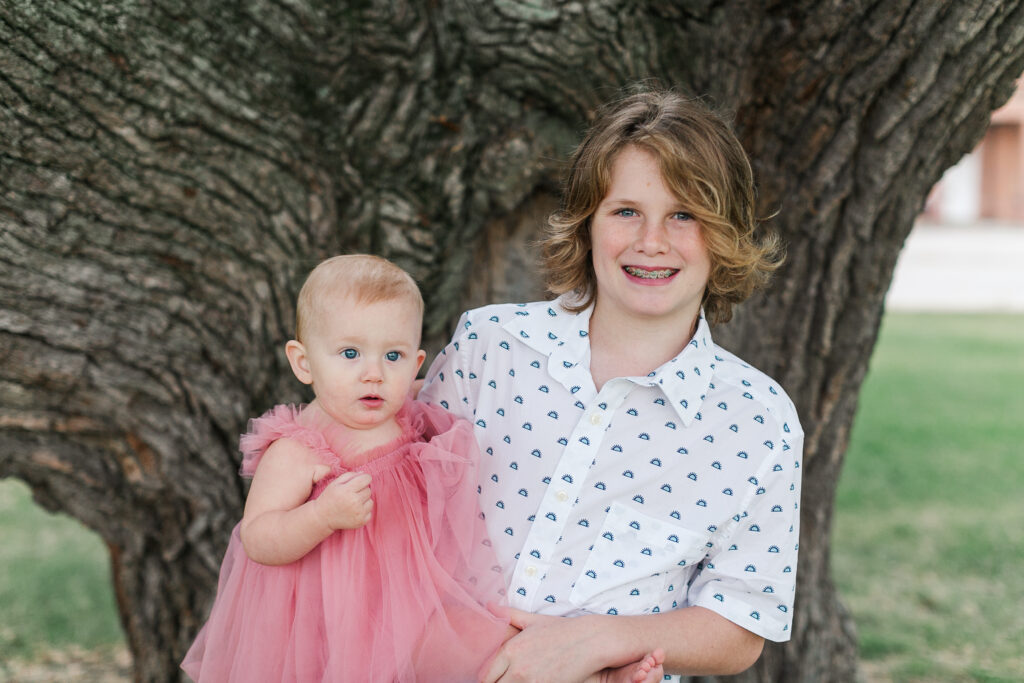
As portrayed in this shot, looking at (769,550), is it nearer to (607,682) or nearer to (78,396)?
(607,682)

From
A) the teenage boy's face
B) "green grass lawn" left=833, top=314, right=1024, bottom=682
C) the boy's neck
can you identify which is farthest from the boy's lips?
"green grass lawn" left=833, top=314, right=1024, bottom=682

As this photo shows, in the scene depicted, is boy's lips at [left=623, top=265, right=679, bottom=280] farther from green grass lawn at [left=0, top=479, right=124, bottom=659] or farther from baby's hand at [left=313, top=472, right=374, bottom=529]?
green grass lawn at [left=0, top=479, right=124, bottom=659]

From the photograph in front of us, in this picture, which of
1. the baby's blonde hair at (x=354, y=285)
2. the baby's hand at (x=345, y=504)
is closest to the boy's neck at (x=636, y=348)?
the baby's blonde hair at (x=354, y=285)

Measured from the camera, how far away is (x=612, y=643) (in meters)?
2.00

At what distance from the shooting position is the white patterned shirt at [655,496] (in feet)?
6.72

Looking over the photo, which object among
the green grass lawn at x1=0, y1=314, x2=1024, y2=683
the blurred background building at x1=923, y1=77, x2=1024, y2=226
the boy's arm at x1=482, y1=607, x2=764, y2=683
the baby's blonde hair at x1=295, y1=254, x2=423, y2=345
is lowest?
the green grass lawn at x1=0, y1=314, x2=1024, y2=683

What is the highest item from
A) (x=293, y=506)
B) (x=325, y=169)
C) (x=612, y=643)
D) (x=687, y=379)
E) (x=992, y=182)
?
A: (x=992, y=182)

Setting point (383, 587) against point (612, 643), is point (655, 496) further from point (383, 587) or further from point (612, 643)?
point (383, 587)

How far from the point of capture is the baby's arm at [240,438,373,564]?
6.09 ft

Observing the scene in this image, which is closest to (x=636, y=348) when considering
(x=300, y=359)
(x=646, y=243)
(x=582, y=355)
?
(x=582, y=355)

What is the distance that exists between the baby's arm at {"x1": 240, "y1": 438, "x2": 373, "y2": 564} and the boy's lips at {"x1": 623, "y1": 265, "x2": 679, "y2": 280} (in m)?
0.75

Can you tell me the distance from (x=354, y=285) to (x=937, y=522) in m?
4.98

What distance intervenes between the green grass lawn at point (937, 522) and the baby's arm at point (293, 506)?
122 inches

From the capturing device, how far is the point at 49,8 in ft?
7.46
